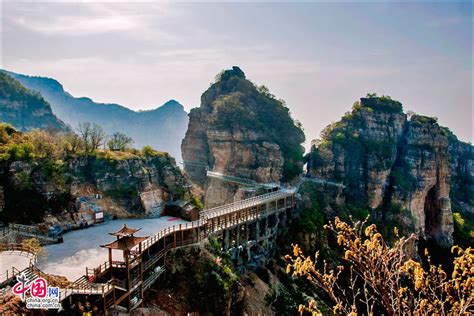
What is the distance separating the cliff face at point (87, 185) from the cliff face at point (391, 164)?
3289 cm

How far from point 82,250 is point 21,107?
305 feet

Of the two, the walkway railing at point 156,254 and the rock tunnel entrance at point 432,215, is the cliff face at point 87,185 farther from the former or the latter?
the rock tunnel entrance at point 432,215

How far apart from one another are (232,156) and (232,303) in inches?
1463

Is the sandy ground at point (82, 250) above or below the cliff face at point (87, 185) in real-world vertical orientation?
below

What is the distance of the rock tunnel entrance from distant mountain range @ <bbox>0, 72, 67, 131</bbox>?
9292 cm

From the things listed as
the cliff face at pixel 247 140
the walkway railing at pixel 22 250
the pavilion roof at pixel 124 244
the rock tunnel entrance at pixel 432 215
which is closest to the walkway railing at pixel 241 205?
the cliff face at pixel 247 140

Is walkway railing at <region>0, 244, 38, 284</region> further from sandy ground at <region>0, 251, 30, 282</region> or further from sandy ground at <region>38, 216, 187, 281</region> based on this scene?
sandy ground at <region>38, 216, 187, 281</region>

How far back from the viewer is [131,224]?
113ft

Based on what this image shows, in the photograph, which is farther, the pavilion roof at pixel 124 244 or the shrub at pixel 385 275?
the pavilion roof at pixel 124 244

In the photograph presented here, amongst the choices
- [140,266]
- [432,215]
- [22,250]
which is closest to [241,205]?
[140,266]

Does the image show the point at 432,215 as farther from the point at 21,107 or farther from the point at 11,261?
the point at 21,107

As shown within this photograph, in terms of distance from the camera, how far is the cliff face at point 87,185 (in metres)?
30.8

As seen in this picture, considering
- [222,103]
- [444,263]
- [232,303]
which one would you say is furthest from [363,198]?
[232,303]

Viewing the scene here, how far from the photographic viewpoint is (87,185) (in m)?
35.5
